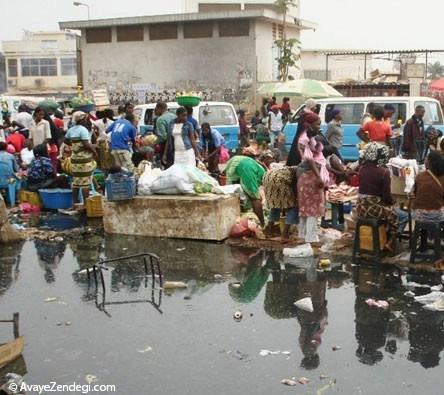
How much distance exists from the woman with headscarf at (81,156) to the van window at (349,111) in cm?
731

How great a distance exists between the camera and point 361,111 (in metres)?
16.0

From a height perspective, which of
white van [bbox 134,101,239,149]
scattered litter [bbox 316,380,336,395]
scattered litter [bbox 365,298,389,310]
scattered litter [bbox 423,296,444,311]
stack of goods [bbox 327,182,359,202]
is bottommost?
scattered litter [bbox 316,380,336,395]

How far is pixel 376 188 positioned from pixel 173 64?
2399 cm

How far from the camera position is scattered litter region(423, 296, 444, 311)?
5.99 metres

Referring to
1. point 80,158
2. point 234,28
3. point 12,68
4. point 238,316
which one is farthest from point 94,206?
point 12,68

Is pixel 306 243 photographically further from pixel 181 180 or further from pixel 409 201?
pixel 181 180

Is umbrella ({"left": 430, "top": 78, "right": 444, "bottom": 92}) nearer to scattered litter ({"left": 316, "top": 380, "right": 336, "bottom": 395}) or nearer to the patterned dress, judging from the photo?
the patterned dress

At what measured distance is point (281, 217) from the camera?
28.8ft

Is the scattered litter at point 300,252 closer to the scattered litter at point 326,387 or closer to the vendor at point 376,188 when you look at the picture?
the vendor at point 376,188

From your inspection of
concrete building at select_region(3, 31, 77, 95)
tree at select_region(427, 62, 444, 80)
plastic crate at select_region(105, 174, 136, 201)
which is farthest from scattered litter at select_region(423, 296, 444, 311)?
tree at select_region(427, 62, 444, 80)

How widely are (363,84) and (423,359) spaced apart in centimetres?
2240

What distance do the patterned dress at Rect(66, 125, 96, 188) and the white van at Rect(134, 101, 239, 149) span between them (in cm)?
650

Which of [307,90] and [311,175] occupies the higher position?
[307,90]

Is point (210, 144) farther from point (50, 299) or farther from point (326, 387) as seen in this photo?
point (326, 387)
